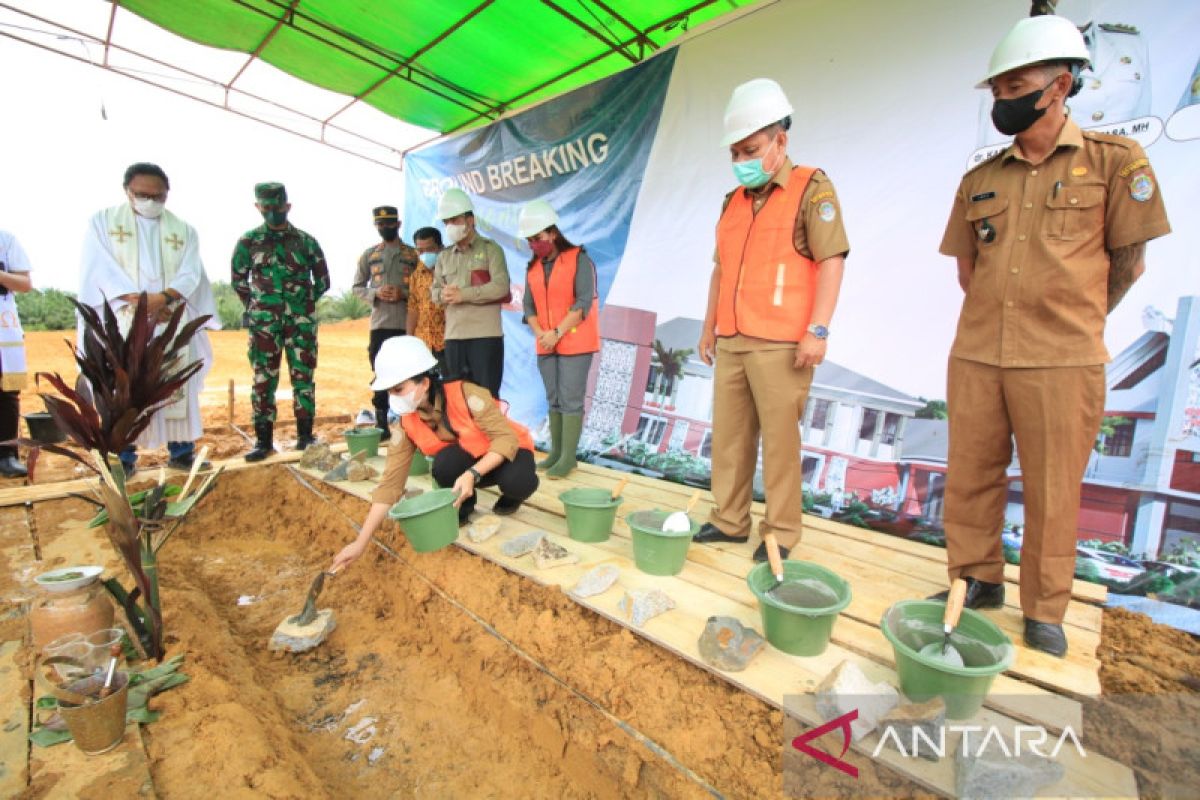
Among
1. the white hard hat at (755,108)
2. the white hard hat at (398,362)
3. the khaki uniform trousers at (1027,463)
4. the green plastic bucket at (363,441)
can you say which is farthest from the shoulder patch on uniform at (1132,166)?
the green plastic bucket at (363,441)

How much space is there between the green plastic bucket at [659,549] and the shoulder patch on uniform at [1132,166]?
5.34ft

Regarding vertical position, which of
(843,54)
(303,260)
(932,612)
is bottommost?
(932,612)

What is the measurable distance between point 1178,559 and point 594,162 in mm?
4060

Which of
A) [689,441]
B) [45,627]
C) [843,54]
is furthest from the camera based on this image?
[689,441]

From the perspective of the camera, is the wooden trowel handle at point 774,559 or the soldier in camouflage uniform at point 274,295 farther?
the soldier in camouflage uniform at point 274,295

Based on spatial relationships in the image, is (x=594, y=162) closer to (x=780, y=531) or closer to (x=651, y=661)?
(x=780, y=531)

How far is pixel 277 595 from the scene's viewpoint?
2773 millimetres

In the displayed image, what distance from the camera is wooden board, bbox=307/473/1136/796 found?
1.20m

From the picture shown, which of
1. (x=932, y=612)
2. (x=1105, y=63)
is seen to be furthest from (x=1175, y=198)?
(x=932, y=612)

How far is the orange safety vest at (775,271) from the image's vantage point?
6.58ft

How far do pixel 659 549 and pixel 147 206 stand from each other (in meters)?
3.73

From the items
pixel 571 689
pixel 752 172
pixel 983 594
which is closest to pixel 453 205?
pixel 752 172

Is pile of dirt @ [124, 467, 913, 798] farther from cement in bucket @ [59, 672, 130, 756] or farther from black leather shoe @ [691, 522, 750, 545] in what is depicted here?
black leather shoe @ [691, 522, 750, 545]

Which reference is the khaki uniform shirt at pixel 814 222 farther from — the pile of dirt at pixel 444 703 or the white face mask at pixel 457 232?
the white face mask at pixel 457 232
